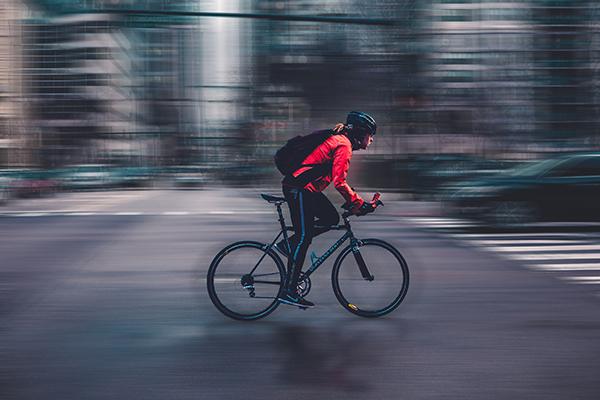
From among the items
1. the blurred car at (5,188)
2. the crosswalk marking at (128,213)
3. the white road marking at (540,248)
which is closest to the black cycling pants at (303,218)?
the white road marking at (540,248)

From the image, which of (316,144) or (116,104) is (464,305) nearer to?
(316,144)

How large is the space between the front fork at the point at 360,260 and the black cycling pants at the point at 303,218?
293 mm

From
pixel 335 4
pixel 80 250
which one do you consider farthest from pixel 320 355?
pixel 335 4

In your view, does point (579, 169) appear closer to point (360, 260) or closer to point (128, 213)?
point (360, 260)

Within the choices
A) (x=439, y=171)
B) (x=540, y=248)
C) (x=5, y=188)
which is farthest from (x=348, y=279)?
(x=5, y=188)

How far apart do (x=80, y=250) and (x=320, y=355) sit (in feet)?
25.6

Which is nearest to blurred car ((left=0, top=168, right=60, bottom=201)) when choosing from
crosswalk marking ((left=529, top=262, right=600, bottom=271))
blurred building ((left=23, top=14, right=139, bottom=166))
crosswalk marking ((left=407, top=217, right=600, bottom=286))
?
crosswalk marking ((left=407, top=217, right=600, bottom=286))

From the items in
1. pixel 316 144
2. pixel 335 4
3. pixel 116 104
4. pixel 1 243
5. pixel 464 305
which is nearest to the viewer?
pixel 316 144

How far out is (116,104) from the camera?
110 metres

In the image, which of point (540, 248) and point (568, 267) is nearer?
point (568, 267)

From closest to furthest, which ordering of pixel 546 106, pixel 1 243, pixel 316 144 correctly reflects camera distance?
pixel 316 144, pixel 1 243, pixel 546 106

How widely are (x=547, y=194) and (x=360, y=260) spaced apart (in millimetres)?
8964

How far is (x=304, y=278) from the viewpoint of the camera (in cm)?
717

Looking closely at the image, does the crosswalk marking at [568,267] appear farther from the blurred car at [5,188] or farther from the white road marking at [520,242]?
the blurred car at [5,188]
